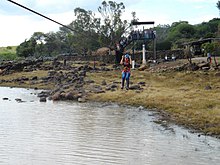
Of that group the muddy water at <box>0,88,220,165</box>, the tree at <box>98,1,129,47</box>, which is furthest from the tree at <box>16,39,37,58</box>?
the muddy water at <box>0,88,220,165</box>

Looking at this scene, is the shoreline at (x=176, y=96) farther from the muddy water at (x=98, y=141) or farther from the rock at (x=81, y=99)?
the muddy water at (x=98, y=141)

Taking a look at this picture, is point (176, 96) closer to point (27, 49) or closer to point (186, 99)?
point (186, 99)

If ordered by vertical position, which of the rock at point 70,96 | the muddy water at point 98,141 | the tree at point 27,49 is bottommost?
the muddy water at point 98,141

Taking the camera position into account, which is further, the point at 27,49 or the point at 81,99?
the point at 27,49

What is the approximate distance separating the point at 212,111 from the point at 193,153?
401 centimetres

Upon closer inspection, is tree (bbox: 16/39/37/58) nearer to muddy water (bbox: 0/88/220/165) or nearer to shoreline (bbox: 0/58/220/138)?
shoreline (bbox: 0/58/220/138)

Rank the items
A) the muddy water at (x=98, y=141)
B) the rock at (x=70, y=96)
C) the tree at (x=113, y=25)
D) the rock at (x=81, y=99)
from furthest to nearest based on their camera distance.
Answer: the tree at (x=113, y=25)
the rock at (x=70, y=96)
the rock at (x=81, y=99)
the muddy water at (x=98, y=141)

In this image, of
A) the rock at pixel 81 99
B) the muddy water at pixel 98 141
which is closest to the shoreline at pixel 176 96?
the rock at pixel 81 99

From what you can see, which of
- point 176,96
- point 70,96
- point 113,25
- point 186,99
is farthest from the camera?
point 113,25

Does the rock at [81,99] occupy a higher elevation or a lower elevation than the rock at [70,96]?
lower

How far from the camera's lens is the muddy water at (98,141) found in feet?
23.7

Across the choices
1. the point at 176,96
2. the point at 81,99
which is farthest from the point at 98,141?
the point at 81,99

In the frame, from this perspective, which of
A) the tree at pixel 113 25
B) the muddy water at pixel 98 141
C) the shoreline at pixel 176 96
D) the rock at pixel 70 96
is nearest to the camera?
the muddy water at pixel 98 141

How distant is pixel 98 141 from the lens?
28.7 ft
